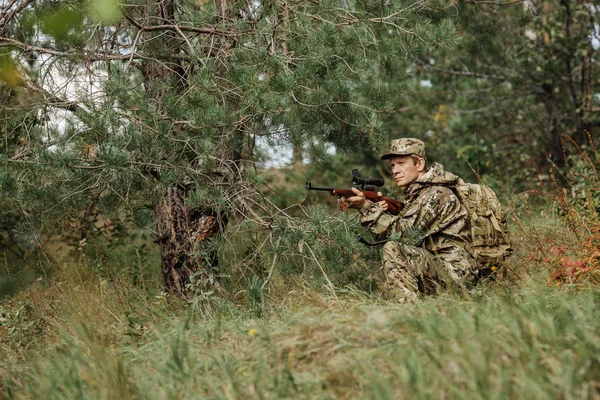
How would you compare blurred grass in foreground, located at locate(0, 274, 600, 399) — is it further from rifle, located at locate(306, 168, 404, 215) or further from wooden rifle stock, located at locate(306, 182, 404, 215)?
rifle, located at locate(306, 168, 404, 215)

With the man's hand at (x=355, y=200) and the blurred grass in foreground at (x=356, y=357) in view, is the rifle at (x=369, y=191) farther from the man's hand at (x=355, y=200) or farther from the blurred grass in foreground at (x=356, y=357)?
the blurred grass in foreground at (x=356, y=357)

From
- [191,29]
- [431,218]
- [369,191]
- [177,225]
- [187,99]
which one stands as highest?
[191,29]

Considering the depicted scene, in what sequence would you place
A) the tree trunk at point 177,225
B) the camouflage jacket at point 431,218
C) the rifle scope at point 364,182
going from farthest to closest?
1. the tree trunk at point 177,225
2. the rifle scope at point 364,182
3. the camouflage jacket at point 431,218

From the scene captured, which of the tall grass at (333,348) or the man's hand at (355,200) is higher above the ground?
the man's hand at (355,200)

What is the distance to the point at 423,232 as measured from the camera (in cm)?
484

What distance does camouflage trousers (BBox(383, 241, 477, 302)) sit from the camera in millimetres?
4551

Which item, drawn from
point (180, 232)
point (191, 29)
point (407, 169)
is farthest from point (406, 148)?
point (180, 232)

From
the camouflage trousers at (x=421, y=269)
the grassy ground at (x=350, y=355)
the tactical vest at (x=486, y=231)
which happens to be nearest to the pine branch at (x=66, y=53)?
the grassy ground at (x=350, y=355)

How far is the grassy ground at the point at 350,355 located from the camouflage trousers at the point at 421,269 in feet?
0.76

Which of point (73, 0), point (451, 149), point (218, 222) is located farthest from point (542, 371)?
point (451, 149)


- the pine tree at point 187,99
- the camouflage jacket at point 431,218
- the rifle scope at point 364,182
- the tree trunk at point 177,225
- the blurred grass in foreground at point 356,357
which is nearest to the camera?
the blurred grass in foreground at point 356,357

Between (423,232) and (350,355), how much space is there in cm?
186

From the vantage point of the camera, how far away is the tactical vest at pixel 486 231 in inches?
189

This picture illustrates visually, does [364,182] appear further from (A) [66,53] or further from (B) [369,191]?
(A) [66,53]
